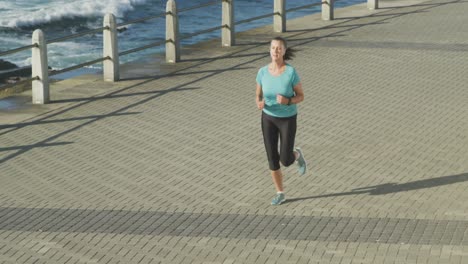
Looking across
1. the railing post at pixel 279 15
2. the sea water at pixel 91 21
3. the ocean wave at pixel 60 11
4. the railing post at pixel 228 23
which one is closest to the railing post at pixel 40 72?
the railing post at pixel 228 23

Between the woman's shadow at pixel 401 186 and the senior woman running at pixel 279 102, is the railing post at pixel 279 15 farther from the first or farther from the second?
the senior woman running at pixel 279 102

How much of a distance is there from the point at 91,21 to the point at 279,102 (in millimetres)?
44063

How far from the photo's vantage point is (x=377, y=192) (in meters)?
12.8

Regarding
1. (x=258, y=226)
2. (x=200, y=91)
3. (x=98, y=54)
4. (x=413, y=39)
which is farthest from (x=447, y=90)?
(x=98, y=54)

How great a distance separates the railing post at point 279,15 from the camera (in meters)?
25.6

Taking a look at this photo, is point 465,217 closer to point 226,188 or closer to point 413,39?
point 226,188

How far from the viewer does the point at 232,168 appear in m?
14.0

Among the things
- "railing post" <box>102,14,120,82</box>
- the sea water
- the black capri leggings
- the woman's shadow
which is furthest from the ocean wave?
the black capri leggings

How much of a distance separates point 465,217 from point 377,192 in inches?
49.9

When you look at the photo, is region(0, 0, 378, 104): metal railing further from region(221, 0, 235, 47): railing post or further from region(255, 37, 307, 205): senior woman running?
region(255, 37, 307, 205): senior woman running

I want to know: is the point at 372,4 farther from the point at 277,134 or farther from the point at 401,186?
the point at 277,134

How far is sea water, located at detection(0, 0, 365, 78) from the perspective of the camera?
42356 mm

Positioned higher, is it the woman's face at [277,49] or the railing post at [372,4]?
the woman's face at [277,49]

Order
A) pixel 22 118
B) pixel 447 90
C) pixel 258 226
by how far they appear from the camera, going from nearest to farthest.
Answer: pixel 258 226 → pixel 22 118 → pixel 447 90
